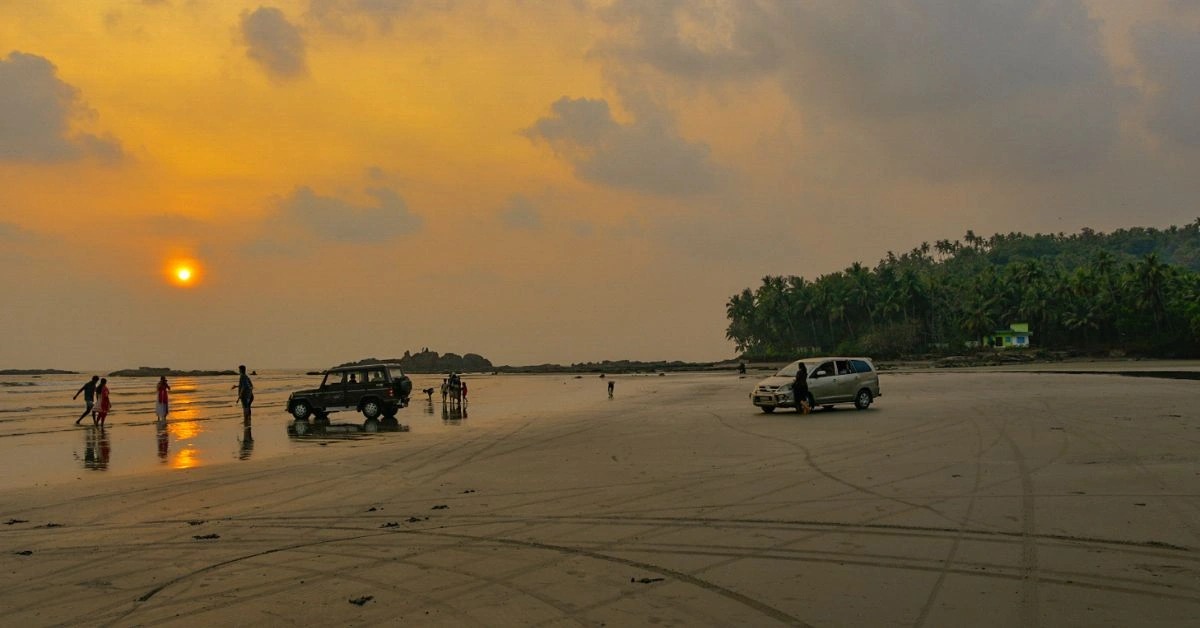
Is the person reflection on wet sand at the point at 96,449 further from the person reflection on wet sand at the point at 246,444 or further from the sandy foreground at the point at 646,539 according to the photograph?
the sandy foreground at the point at 646,539

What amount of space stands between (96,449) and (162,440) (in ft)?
8.40

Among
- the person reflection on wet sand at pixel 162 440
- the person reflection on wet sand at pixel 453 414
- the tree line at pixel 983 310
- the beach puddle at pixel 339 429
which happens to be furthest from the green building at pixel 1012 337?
the person reflection on wet sand at pixel 162 440

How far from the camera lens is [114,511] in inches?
457

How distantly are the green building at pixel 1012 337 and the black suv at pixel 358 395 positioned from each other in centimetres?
10989

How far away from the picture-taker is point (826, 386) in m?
28.5

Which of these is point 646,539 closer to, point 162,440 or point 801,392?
point 801,392

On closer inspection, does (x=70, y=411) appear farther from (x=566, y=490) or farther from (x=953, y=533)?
(x=953, y=533)

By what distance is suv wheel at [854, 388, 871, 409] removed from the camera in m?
28.7

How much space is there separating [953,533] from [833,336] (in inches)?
5867

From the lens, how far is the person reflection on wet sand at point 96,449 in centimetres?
1838

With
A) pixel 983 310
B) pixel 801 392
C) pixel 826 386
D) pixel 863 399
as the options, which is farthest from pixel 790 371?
pixel 983 310

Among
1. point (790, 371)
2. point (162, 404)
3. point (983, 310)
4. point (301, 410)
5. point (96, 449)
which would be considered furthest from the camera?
point (983, 310)

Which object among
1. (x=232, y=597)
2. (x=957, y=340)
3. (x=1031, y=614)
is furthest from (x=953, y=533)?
(x=957, y=340)

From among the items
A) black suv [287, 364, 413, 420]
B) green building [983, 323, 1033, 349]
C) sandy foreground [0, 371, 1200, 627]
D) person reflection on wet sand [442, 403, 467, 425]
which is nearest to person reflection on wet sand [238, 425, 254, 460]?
sandy foreground [0, 371, 1200, 627]
